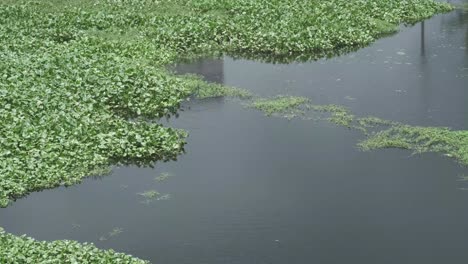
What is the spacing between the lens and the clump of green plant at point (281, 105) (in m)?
18.2

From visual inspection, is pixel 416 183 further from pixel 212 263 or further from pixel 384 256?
pixel 212 263

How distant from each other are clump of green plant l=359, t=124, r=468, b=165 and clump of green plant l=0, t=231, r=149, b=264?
594cm

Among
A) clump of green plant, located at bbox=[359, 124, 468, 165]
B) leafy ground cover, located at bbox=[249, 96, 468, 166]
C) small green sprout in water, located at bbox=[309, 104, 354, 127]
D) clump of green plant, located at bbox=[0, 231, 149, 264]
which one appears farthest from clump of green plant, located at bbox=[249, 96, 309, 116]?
clump of green plant, located at bbox=[0, 231, 149, 264]

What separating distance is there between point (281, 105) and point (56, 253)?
25.0ft

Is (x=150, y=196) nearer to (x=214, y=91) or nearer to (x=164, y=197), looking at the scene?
(x=164, y=197)

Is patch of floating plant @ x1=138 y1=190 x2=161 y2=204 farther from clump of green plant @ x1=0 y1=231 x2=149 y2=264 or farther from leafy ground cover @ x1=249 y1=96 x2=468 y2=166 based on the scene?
leafy ground cover @ x1=249 y1=96 x2=468 y2=166

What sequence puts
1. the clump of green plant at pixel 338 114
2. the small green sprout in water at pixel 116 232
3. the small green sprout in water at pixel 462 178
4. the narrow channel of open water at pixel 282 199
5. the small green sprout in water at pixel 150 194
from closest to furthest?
the narrow channel of open water at pixel 282 199 → the small green sprout in water at pixel 116 232 → the small green sprout in water at pixel 150 194 → the small green sprout in water at pixel 462 178 → the clump of green plant at pixel 338 114

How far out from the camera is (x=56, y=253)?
12.0 meters

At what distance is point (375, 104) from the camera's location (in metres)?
18.5

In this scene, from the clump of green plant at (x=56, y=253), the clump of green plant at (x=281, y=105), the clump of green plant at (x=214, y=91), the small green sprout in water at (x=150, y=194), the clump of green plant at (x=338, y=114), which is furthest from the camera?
the clump of green plant at (x=214, y=91)

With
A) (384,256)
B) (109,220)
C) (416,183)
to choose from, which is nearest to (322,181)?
(416,183)

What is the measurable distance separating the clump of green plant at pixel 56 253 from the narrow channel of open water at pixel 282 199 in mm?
796

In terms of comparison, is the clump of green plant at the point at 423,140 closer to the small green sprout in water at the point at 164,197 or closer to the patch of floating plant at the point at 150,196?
the small green sprout in water at the point at 164,197

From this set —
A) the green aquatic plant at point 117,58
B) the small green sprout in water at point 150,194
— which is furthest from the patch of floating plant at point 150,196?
the green aquatic plant at point 117,58
